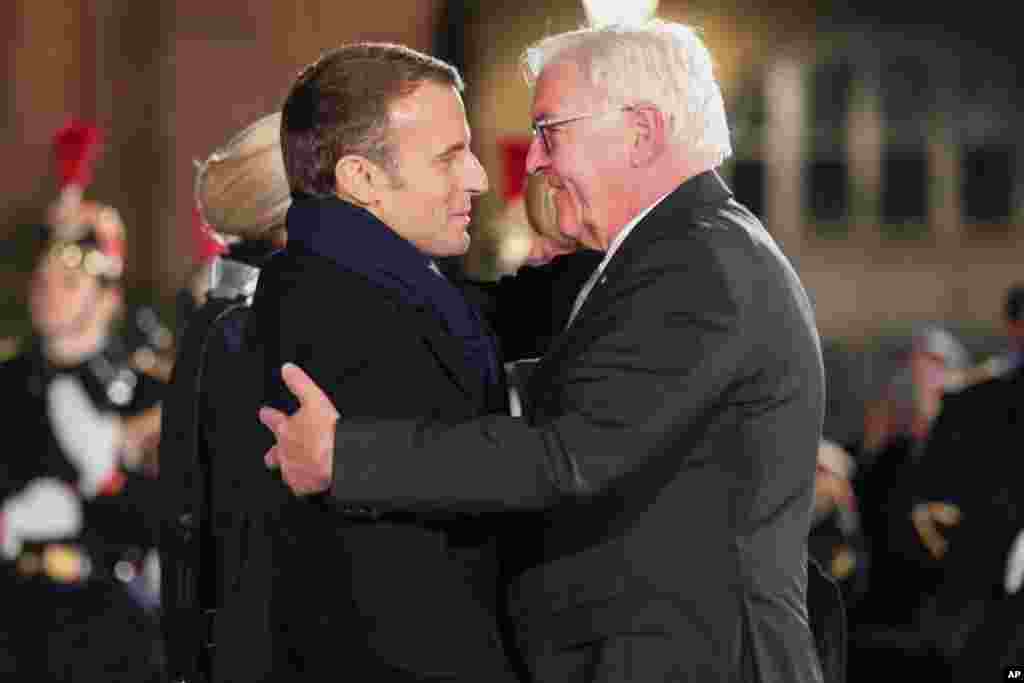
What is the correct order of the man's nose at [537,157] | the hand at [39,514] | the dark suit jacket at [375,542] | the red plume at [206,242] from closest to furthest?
the dark suit jacket at [375,542] → the man's nose at [537,157] → the red plume at [206,242] → the hand at [39,514]

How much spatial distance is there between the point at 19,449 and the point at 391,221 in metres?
4.96

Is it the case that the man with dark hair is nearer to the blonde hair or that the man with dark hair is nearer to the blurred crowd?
the blonde hair

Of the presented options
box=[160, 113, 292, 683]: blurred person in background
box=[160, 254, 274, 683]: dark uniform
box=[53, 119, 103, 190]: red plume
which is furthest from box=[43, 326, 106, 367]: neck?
box=[160, 254, 274, 683]: dark uniform

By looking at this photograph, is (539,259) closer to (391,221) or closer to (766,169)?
(391,221)

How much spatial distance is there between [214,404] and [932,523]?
18.3ft

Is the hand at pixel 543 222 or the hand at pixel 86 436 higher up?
the hand at pixel 543 222

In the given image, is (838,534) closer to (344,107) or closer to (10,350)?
(10,350)

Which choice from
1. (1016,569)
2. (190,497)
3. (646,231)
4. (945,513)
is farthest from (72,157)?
(646,231)

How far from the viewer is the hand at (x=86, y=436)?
8578mm

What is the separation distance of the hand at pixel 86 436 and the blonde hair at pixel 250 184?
12.4 ft

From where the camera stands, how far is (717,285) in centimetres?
363

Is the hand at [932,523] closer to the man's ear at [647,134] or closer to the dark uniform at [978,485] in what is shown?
the dark uniform at [978,485]

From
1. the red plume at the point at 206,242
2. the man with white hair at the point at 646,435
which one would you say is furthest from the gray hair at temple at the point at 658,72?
the red plume at the point at 206,242

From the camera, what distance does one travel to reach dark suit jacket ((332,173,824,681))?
354cm
